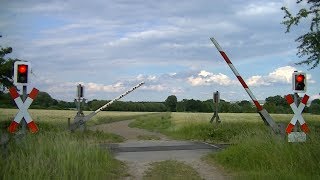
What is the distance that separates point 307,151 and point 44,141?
6.01m

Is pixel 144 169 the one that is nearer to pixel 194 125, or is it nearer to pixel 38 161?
pixel 38 161

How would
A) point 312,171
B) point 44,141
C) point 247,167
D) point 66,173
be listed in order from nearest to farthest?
point 66,173, point 312,171, point 44,141, point 247,167

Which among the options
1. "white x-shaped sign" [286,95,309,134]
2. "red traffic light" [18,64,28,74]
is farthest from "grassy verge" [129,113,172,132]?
"red traffic light" [18,64,28,74]

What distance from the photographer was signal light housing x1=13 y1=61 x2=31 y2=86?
11469 millimetres

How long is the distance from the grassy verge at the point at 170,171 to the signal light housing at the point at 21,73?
3.82 m

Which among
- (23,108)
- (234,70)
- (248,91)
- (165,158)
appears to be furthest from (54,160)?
(248,91)

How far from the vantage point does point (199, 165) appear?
13320 millimetres

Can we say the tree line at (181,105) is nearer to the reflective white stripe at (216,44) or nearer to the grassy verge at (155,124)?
the grassy verge at (155,124)

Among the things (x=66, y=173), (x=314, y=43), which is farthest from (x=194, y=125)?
(x=66, y=173)

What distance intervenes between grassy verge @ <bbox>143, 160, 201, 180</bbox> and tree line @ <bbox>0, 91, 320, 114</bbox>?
2406cm

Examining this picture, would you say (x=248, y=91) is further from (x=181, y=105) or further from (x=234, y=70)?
(x=181, y=105)

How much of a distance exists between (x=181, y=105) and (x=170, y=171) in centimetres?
9707

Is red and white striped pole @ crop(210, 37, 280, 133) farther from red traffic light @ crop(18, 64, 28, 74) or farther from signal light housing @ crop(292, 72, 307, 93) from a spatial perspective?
red traffic light @ crop(18, 64, 28, 74)

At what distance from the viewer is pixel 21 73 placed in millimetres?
11539
